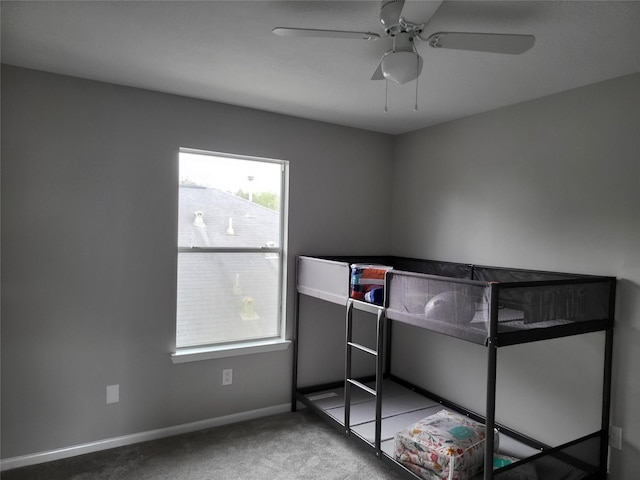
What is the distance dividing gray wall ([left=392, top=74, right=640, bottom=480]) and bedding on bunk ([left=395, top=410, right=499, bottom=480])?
0.68 meters

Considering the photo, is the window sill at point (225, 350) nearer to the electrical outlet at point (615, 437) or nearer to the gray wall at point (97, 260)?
the gray wall at point (97, 260)

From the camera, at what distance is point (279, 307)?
3510 millimetres

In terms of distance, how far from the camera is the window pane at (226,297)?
3.13 meters

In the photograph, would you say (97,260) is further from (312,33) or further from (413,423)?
A: (413,423)

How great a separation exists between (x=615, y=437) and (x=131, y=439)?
3016mm

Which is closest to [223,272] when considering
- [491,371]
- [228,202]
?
[228,202]

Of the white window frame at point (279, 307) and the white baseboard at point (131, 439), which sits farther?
the white window frame at point (279, 307)

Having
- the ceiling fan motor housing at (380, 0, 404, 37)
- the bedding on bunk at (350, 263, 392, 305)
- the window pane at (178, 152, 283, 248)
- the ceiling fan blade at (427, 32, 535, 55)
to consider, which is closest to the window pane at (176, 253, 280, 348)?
the window pane at (178, 152, 283, 248)

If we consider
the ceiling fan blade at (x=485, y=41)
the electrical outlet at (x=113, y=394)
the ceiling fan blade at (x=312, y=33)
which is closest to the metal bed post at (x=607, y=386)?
the ceiling fan blade at (x=485, y=41)

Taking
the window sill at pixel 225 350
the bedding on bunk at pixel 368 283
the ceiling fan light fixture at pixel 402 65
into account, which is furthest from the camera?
the window sill at pixel 225 350

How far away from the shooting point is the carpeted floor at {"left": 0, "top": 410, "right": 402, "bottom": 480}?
252 cm

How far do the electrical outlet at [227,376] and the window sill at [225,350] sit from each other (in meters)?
0.12

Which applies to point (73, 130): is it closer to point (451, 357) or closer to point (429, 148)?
point (429, 148)

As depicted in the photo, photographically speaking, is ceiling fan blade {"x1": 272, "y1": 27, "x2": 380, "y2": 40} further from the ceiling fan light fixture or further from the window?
the window
